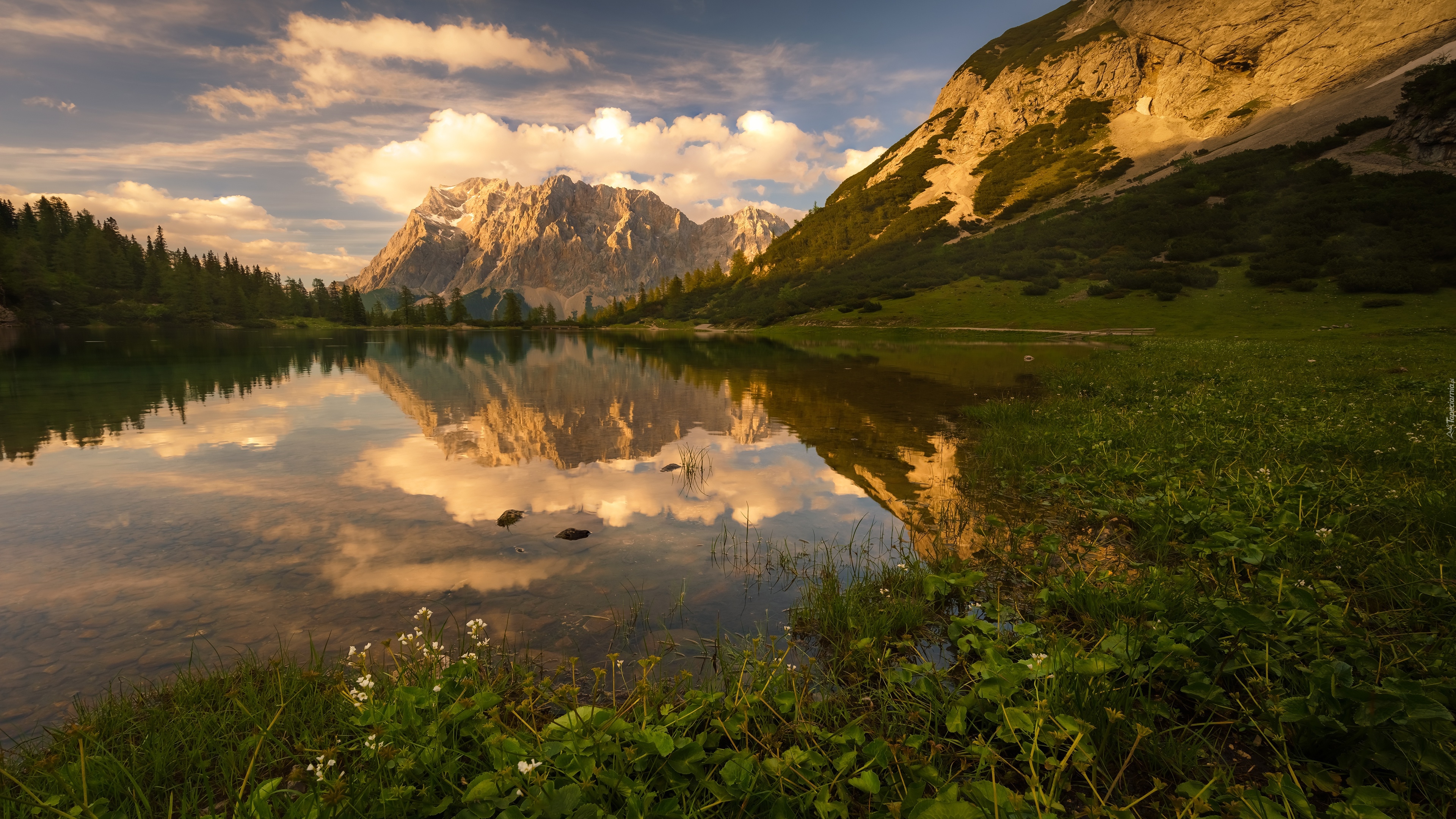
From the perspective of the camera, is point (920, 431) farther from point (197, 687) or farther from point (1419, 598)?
point (197, 687)

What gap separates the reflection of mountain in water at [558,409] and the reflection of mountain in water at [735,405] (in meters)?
0.11

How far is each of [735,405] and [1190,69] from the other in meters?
215

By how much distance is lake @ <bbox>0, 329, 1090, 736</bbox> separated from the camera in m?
6.99

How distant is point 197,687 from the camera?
528 cm

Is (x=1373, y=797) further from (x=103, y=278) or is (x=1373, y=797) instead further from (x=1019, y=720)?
(x=103, y=278)

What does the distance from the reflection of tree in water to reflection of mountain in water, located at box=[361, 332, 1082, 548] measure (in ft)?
25.5

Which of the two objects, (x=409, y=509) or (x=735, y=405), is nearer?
(x=409, y=509)

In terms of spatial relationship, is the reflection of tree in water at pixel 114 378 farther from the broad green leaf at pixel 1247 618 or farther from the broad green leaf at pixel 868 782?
the broad green leaf at pixel 1247 618

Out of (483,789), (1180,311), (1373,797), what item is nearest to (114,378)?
(483,789)

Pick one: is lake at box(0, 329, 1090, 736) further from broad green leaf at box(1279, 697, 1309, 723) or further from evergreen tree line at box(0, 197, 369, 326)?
evergreen tree line at box(0, 197, 369, 326)

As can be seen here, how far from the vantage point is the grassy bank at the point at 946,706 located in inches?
127

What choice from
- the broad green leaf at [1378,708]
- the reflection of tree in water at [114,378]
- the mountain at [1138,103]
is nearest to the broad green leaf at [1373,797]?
the broad green leaf at [1378,708]

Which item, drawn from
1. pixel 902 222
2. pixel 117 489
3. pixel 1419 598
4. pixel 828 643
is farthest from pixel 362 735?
pixel 902 222

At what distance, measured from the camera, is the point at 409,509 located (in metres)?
11.6
